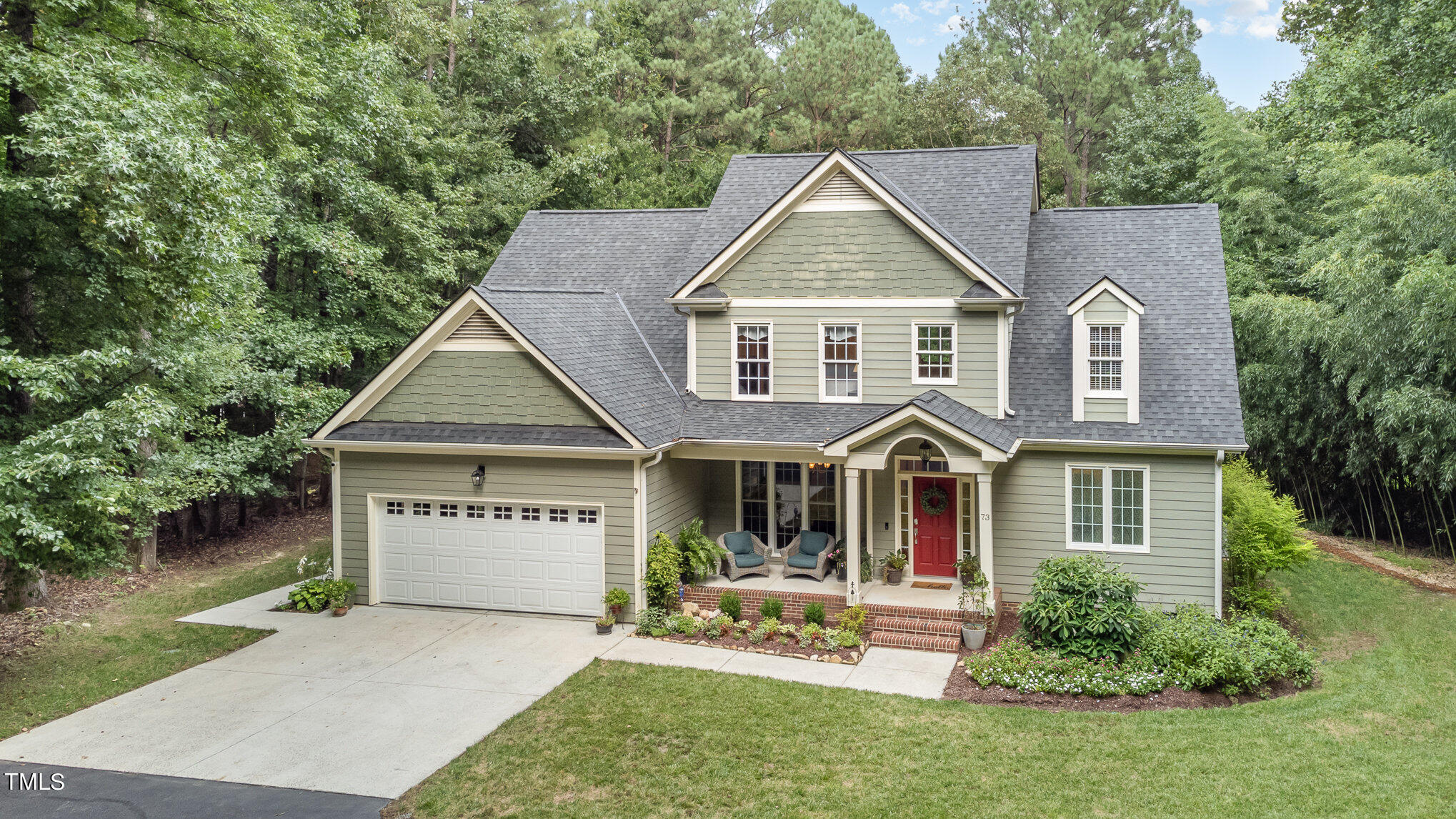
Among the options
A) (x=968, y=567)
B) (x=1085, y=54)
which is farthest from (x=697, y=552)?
(x=1085, y=54)

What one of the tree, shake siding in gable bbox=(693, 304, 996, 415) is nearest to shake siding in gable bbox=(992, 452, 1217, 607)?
shake siding in gable bbox=(693, 304, 996, 415)

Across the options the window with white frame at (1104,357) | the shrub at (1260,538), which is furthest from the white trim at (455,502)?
the shrub at (1260,538)

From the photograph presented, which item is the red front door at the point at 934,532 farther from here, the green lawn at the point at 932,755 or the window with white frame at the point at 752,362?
the green lawn at the point at 932,755

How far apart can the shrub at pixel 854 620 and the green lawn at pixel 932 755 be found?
2031mm

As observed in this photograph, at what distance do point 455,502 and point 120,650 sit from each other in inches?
195

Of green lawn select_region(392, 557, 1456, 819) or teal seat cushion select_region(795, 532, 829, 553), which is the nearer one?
green lawn select_region(392, 557, 1456, 819)

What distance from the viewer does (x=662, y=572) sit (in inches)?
550

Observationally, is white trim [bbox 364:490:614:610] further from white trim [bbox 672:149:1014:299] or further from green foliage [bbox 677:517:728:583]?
white trim [bbox 672:149:1014:299]

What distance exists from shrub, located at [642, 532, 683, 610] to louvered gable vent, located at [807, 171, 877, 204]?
6.28 m

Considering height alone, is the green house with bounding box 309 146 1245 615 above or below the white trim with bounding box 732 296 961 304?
below

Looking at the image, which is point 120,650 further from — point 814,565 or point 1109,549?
point 1109,549

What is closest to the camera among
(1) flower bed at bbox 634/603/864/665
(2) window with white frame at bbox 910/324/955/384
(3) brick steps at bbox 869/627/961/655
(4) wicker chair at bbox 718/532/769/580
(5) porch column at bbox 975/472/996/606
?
(1) flower bed at bbox 634/603/864/665

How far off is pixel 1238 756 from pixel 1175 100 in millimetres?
26234

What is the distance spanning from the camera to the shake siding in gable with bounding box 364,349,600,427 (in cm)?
1425
